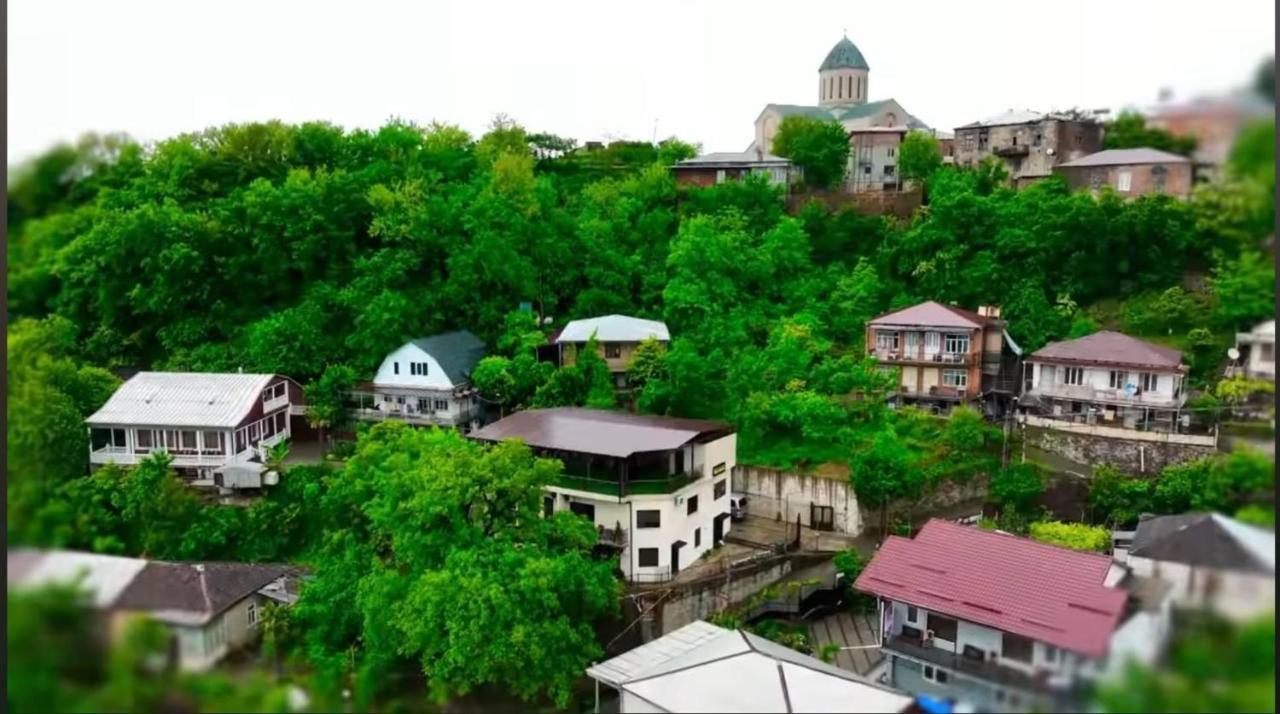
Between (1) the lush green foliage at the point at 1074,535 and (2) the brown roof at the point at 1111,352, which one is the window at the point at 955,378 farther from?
(1) the lush green foliage at the point at 1074,535

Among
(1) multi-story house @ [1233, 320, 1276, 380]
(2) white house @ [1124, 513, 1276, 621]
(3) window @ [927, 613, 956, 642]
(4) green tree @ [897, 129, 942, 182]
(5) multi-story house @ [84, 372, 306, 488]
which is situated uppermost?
(4) green tree @ [897, 129, 942, 182]

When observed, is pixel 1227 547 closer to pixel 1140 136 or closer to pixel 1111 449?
pixel 1140 136

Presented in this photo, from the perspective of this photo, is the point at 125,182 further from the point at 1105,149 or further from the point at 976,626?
the point at 976,626

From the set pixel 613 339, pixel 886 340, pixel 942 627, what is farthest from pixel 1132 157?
pixel 613 339

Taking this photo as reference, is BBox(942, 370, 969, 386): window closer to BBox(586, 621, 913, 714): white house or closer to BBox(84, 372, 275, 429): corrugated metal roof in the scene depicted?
BBox(586, 621, 913, 714): white house

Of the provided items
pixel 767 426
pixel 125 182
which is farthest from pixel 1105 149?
pixel 767 426

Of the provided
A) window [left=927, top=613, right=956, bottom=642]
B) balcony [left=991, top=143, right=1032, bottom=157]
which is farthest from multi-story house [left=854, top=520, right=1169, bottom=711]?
balcony [left=991, top=143, right=1032, bottom=157]
